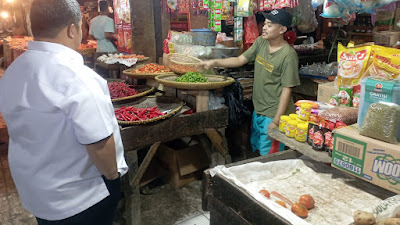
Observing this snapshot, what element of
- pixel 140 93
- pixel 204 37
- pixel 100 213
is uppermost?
pixel 204 37

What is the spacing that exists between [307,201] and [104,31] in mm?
5968

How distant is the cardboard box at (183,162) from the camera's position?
13.1 ft

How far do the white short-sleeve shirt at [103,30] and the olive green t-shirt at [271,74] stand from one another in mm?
3908

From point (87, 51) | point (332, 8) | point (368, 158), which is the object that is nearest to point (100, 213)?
point (368, 158)

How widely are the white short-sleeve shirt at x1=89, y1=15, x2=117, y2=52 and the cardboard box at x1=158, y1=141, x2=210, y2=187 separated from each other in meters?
3.37

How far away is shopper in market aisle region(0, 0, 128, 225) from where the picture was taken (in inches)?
59.6

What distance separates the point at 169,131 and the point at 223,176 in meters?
1.50

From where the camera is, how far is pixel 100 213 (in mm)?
1916

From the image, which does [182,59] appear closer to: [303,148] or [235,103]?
[235,103]

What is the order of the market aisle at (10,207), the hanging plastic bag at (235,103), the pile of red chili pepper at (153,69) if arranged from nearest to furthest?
the market aisle at (10,207) → the hanging plastic bag at (235,103) → the pile of red chili pepper at (153,69)

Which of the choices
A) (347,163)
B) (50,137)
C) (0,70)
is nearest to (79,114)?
(50,137)

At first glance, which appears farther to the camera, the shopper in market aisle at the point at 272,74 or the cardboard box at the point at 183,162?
the cardboard box at the point at 183,162

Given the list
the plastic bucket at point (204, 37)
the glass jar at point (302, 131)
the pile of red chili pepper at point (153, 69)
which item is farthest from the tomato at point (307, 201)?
the plastic bucket at point (204, 37)

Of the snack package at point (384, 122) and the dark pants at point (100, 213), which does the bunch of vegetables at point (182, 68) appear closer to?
the dark pants at point (100, 213)
